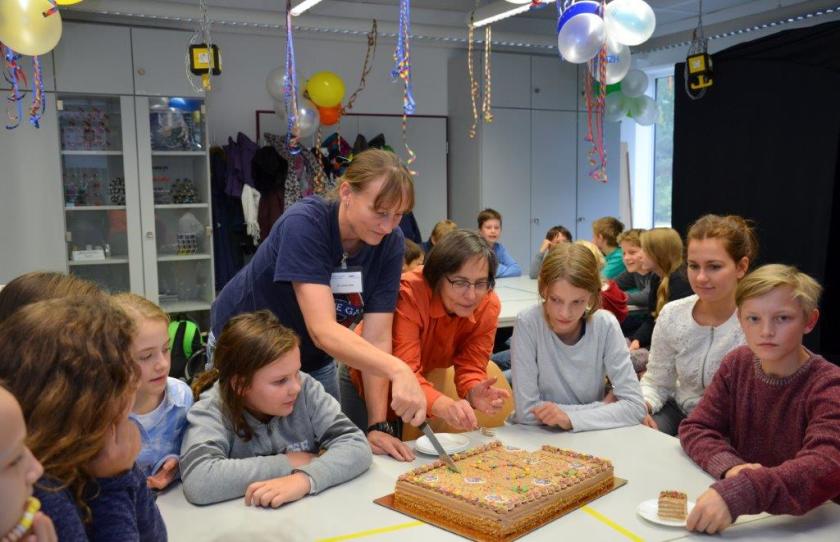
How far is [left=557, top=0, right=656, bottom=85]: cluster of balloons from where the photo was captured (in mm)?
3725

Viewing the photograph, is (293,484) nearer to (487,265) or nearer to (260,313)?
(260,313)

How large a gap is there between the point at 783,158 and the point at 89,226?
5.36 metres

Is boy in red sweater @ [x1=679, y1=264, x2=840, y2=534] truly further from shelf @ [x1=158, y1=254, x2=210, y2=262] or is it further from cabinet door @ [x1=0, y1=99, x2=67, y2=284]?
cabinet door @ [x1=0, y1=99, x2=67, y2=284]

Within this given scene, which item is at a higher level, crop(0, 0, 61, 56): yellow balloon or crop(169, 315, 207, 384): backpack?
crop(0, 0, 61, 56): yellow balloon

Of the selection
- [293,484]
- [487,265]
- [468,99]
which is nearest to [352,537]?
[293,484]

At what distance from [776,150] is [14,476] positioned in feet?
19.2

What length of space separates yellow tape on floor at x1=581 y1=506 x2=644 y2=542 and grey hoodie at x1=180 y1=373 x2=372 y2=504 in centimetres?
54

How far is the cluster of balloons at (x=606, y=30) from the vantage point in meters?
3.72

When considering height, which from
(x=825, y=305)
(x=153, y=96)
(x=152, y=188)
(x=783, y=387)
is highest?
(x=153, y=96)

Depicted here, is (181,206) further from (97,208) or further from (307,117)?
(307,117)

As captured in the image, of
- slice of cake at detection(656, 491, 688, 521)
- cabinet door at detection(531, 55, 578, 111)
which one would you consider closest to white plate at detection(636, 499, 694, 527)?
slice of cake at detection(656, 491, 688, 521)

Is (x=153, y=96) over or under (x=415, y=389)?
over

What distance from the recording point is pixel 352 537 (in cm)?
142

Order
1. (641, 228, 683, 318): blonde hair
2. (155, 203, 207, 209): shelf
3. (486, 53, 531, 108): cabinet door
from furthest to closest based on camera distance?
(486, 53, 531, 108): cabinet door
(155, 203, 207, 209): shelf
(641, 228, 683, 318): blonde hair
